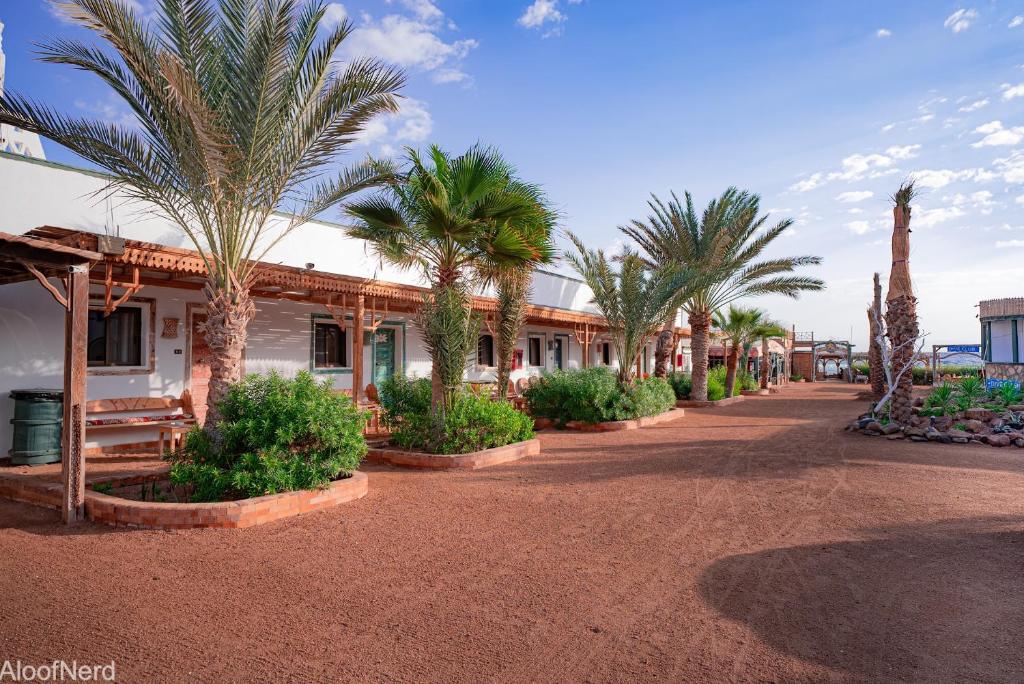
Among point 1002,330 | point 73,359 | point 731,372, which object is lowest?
point 731,372

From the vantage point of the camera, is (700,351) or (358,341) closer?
(358,341)

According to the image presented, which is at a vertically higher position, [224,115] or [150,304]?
[224,115]

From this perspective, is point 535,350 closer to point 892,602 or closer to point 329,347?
point 329,347

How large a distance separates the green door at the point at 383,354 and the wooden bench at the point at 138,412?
4.86 meters

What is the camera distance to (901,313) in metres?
13.1

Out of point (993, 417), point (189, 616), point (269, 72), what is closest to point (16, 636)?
point (189, 616)

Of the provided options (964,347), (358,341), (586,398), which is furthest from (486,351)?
(964,347)

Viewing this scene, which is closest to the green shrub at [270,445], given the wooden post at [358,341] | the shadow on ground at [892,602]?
the shadow on ground at [892,602]

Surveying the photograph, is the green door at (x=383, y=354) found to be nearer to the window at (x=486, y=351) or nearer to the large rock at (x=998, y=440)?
the window at (x=486, y=351)

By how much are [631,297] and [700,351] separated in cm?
750

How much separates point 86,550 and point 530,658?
3.93 metres

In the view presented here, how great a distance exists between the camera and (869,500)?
6.57 meters

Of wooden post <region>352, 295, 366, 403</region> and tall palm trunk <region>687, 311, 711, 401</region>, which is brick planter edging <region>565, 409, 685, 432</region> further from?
tall palm trunk <region>687, 311, 711, 401</region>

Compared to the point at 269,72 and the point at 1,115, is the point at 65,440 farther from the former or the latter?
the point at 269,72
